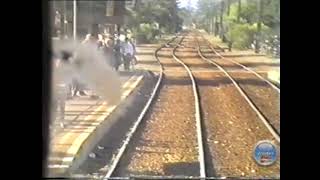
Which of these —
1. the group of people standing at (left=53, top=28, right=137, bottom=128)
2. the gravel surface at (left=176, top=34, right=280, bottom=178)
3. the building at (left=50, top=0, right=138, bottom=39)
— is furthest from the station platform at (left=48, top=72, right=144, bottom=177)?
the gravel surface at (left=176, top=34, right=280, bottom=178)

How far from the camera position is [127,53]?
2.26 metres

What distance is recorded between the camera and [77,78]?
2.25 m

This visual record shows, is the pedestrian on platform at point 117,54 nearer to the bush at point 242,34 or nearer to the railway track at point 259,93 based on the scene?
the railway track at point 259,93

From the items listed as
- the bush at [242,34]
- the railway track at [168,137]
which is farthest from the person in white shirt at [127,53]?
the bush at [242,34]

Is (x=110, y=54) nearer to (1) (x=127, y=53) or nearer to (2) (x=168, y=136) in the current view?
(1) (x=127, y=53)

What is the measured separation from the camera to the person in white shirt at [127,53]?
2.26 m

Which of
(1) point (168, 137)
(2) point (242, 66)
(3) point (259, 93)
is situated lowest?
(1) point (168, 137)

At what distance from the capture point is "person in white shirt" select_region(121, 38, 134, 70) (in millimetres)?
2258

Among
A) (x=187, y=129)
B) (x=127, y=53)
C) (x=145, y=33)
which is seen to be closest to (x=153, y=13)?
(x=145, y=33)

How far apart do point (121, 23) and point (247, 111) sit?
1.93 feet
